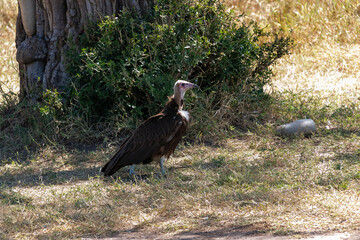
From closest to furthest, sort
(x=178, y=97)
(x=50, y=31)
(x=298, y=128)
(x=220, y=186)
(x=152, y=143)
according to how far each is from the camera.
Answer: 1. (x=220, y=186)
2. (x=152, y=143)
3. (x=178, y=97)
4. (x=298, y=128)
5. (x=50, y=31)

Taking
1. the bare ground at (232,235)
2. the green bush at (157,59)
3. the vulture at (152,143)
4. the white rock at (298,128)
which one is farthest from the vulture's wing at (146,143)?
the white rock at (298,128)

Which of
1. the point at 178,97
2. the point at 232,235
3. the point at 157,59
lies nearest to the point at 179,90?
the point at 178,97

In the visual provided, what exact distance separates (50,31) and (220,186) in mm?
3790

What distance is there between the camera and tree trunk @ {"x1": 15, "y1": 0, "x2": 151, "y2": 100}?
7.46 meters

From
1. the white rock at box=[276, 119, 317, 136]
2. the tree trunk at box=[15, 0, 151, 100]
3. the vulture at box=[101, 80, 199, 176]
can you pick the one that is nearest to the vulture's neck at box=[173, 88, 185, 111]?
the vulture at box=[101, 80, 199, 176]

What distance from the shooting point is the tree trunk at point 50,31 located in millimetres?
7465

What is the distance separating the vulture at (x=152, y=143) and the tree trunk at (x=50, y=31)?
6.59 feet

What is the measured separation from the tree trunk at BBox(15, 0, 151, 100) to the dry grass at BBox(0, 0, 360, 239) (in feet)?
3.83

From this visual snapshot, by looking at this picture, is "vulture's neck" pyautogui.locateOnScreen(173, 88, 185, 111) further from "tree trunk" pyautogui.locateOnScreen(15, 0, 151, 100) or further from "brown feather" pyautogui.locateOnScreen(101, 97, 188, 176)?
"tree trunk" pyautogui.locateOnScreen(15, 0, 151, 100)

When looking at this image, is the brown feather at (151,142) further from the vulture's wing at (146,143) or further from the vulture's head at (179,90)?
the vulture's head at (179,90)

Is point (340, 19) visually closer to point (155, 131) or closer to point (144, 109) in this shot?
point (144, 109)

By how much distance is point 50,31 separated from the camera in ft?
25.3

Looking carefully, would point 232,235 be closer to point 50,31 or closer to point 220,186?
point 220,186

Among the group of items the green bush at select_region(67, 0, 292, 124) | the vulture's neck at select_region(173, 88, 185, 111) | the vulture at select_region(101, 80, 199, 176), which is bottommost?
the vulture at select_region(101, 80, 199, 176)
